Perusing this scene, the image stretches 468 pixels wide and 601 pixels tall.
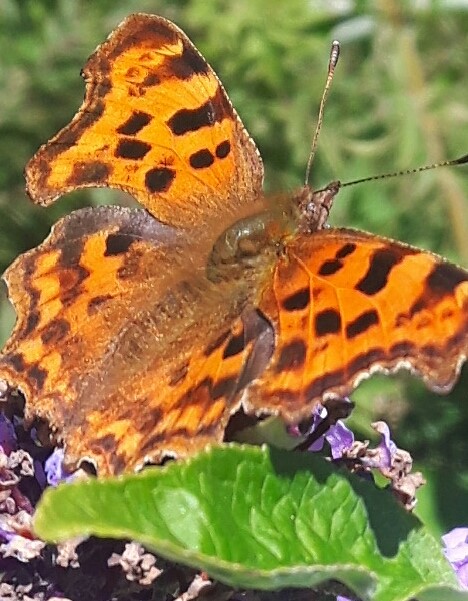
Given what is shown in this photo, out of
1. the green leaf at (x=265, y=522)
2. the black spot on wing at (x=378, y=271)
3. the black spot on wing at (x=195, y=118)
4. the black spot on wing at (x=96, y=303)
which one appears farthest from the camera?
the black spot on wing at (x=195, y=118)

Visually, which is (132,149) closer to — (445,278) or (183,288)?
(183,288)

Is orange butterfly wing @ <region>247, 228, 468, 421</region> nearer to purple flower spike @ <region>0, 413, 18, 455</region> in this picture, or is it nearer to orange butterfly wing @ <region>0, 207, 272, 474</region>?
orange butterfly wing @ <region>0, 207, 272, 474</region>

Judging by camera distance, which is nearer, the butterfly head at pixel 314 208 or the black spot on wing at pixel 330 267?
the black spot on wing at pixel 330 267

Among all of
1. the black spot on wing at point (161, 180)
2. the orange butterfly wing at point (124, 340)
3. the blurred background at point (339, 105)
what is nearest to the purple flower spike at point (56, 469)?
the orange butterfly wing at point (124, 340)

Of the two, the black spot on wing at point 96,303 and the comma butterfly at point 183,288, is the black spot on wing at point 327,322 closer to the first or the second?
the comma butterfly at point 183,288

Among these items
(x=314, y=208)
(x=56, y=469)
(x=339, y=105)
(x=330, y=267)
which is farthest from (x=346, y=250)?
(x=339, y=105)

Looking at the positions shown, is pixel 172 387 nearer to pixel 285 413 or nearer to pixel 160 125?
pixel 285 413

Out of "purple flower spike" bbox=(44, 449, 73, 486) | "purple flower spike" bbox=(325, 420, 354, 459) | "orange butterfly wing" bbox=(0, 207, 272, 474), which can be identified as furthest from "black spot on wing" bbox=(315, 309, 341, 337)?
"purple flower spike" bbox=(44, 449, 73, 486)
